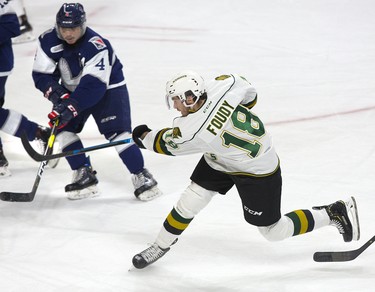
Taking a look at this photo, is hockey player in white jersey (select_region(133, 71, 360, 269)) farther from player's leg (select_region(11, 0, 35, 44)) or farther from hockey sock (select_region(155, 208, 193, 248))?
player's leg (select_region(11, 0, 35, 44))

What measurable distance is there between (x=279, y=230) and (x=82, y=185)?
1.20 m

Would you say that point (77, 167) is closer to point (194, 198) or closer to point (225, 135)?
point (194, 198)

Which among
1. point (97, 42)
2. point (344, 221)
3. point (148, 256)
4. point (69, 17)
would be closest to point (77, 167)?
point (97, 42)

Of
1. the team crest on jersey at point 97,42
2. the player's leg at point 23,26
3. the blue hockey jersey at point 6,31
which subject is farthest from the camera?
the player's leg at point 23,26

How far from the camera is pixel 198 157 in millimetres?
4152

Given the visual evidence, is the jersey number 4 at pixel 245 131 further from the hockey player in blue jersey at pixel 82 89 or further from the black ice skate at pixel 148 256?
the hockey player in blue jersey at pixel 82 89

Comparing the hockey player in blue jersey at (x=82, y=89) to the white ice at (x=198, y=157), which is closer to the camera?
the white ice at (x=198, y=157)

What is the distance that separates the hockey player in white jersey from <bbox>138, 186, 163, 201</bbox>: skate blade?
62cm

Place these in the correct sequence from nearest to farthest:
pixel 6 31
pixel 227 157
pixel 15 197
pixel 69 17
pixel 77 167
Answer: pixel 227 157, pixel 69 17, pixel 15 197, pixel 77 167, pixel 6 31

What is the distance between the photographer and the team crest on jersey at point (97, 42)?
357cm

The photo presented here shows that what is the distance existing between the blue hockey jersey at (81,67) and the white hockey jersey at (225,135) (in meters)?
0.70

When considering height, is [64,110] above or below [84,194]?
above

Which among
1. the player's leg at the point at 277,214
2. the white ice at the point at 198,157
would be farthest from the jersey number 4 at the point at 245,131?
the white ice at the point at 198,157

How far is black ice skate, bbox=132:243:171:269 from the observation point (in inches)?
120
